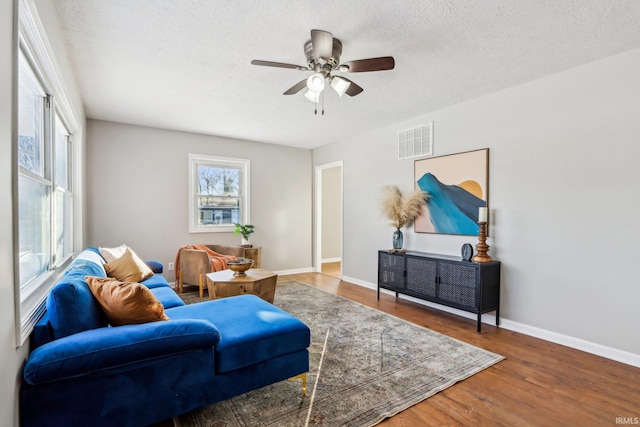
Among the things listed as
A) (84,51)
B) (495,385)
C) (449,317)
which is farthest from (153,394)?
(449,317)

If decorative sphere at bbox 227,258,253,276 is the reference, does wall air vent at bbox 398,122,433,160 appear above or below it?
above

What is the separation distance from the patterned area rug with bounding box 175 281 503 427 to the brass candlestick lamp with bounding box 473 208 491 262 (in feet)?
3.02

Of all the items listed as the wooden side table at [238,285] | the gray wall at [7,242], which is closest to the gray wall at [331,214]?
the wooden side table at [238,285]

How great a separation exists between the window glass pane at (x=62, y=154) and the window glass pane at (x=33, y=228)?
2.51ft

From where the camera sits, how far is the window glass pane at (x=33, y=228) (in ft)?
5.97

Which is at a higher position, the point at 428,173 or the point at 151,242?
the point at 428,173

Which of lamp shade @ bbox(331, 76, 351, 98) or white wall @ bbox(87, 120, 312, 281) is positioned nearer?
lamp shade @ bbox(331, 76, 351, 98)

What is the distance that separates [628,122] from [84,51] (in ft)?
14.9

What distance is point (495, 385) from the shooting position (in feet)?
7.26

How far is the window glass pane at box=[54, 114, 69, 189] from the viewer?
297cm

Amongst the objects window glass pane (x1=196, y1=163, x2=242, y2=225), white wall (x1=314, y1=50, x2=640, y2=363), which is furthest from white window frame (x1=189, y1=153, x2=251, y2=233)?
white wall (x1=314, y1=50, x2=640, y2=363)

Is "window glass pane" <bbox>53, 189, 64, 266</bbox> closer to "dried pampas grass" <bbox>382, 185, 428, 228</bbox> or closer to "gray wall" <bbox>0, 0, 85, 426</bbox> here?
"gray wall" <bbox>0, 0, 85, 426</bbox>

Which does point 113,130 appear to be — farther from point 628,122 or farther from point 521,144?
point 628,122

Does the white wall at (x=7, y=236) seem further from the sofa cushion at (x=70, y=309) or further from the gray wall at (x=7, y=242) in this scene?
the sofa cushion at (x=70, y=309)
